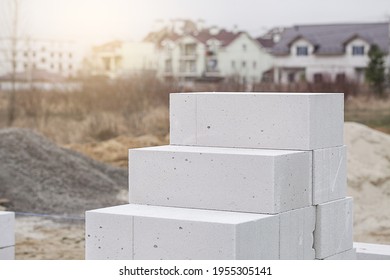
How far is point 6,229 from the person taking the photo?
7.51 meters

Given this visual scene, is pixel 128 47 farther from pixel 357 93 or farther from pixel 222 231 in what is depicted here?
pixel 222 231

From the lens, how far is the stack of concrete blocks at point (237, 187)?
5.69m

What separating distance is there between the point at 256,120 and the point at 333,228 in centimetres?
105

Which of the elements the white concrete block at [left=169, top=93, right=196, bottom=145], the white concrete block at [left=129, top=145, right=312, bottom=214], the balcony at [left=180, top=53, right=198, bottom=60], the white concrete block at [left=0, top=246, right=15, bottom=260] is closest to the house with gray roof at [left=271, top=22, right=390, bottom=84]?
the balcony at [left=180, top=53, right=198, bottom=60]

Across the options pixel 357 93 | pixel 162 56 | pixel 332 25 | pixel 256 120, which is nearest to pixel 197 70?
pixel 162 56

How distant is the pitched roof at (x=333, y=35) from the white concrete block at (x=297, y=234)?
1295 inches

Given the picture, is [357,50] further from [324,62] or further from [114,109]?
[114,109]

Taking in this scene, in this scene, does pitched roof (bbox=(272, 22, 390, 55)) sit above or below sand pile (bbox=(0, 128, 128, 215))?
above

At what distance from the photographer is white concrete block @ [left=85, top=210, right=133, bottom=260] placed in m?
5.89

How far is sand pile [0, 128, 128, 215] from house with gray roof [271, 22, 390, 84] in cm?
2340

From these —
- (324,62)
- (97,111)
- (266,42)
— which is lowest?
(97,111)

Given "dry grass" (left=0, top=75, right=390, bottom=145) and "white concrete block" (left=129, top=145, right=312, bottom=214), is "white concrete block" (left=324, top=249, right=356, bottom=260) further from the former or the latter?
"dry grass" (left=0, top=75, right=390, bottom=145)

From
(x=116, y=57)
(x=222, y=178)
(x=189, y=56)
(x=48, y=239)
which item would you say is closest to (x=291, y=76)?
(x=189, y=56)

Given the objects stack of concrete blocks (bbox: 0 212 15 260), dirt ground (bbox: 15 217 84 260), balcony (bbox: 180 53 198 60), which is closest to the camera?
stack of concrete blocks (bbox: 0 212 15 260)
